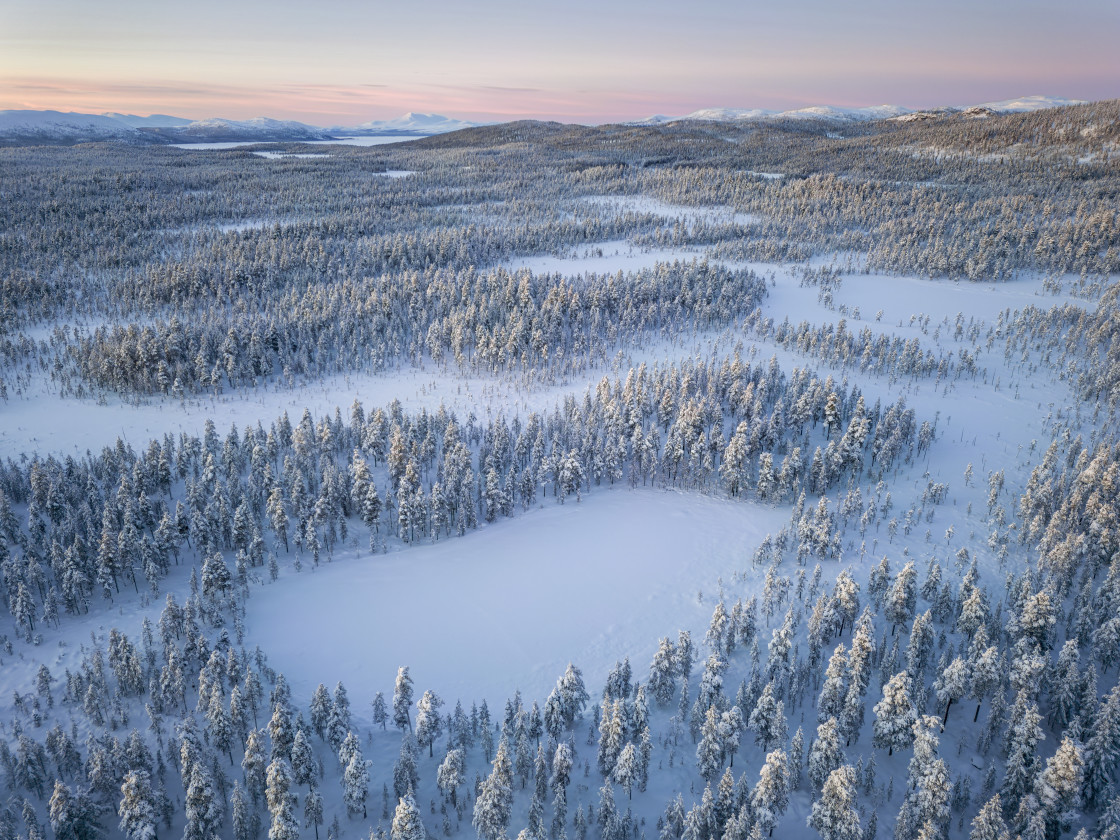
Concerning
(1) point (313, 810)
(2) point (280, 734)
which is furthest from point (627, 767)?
(2) point (280, 734)

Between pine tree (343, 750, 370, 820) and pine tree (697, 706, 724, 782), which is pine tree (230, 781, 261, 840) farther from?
pine tree (697, 706, 724, 782)

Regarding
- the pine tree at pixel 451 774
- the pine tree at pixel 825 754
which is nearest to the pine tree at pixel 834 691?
the pine tree at pixel 825 754

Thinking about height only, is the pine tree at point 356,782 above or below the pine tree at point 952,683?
below

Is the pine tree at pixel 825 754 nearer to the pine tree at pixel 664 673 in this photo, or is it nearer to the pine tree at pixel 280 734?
the pine tree at pixel 664 673

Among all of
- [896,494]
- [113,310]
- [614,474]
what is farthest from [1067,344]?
Answer: [113,310]

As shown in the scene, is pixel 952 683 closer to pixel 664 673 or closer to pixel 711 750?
pixel 711 750

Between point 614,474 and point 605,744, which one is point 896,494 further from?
point 605,744

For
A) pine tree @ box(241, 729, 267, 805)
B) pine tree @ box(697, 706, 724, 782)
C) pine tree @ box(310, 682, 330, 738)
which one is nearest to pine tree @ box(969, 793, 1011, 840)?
pine tree @ box(697, 706, 724, 782)
